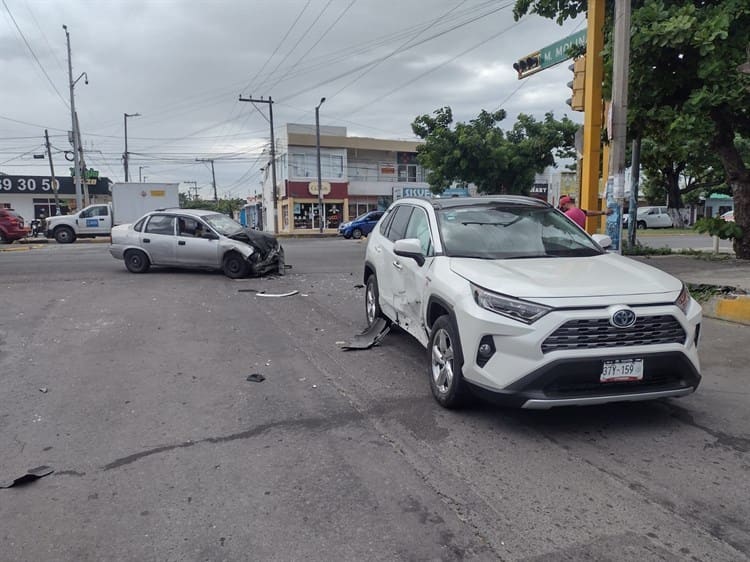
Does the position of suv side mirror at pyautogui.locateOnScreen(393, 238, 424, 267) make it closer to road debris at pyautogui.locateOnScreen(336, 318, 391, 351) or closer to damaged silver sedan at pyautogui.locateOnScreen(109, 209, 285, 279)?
road debris at pyautogui.locateOnScreen(336, 318, 391, 351)

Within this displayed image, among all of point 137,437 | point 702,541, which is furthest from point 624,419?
point 137,437

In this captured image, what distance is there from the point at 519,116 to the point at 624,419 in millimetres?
26257

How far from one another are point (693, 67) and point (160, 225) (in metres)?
11.8

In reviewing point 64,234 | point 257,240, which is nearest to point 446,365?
point 257,240

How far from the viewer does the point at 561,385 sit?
13.1ft

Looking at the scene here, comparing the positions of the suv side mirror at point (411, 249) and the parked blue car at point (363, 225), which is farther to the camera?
the parked blue car at point (363, 225)

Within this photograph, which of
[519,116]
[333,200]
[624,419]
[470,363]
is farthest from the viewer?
[333,200]

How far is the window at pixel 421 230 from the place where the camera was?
219 inches

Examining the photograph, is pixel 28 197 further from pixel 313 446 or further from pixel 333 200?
pixel 313 446

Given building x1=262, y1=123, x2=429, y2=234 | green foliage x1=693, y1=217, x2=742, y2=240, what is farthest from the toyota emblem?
building x1=262, y1=123, x2=429, y2=234

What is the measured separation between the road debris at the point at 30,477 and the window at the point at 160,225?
1045cm

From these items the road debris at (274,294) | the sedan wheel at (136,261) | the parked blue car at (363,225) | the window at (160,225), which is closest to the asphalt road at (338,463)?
the road debris at (274,294)

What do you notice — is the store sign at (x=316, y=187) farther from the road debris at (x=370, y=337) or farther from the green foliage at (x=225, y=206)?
the green foliage at (x=225, y=206)

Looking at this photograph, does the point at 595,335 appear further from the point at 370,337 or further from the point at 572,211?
the point at 572,211
